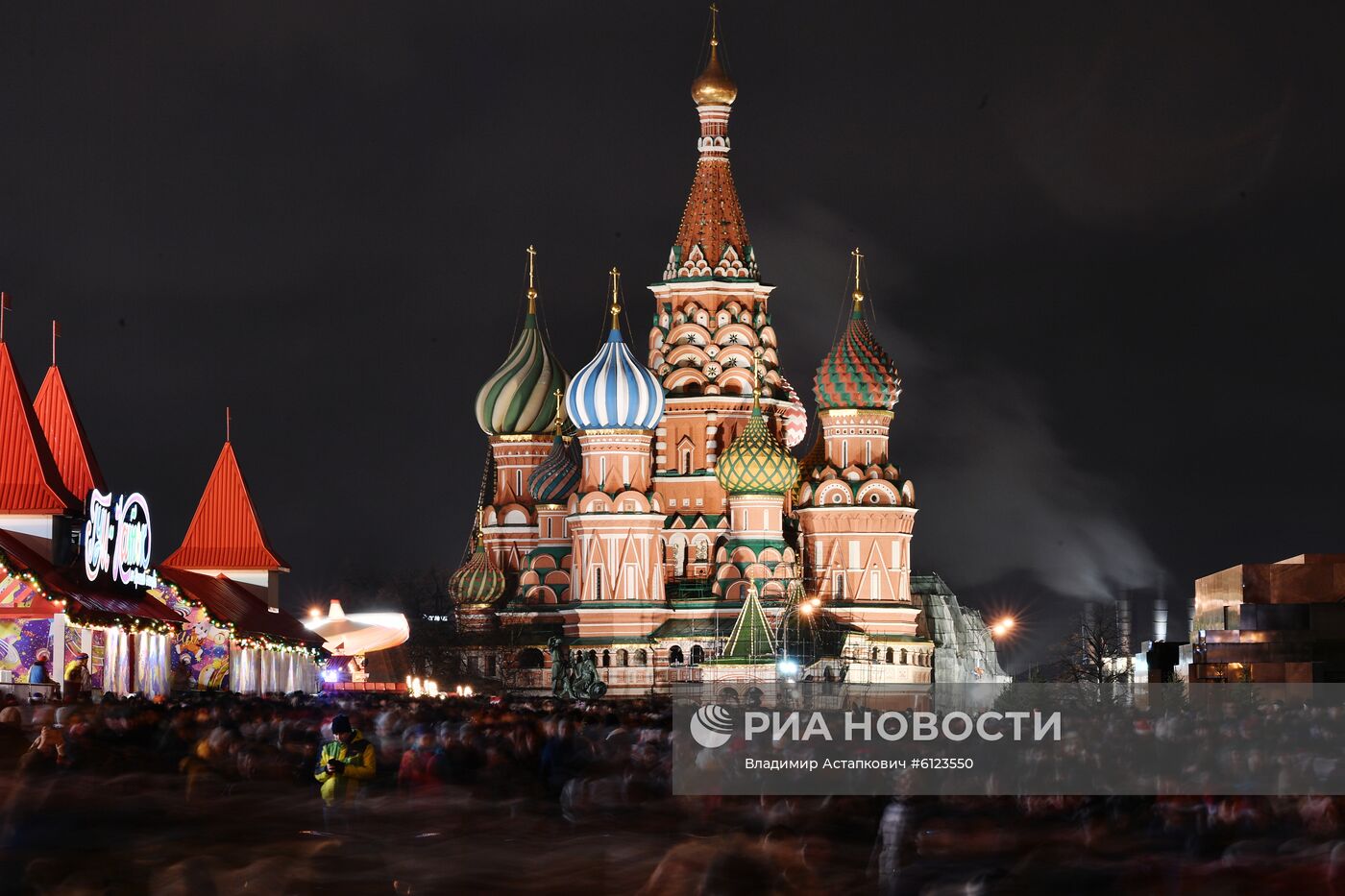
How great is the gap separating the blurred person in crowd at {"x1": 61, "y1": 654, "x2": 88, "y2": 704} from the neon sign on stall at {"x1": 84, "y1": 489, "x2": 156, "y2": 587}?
9.05 feet

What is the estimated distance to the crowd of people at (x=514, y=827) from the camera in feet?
69.3

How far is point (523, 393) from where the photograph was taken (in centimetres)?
10412

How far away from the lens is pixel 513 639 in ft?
318

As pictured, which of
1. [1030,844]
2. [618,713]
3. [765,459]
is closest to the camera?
[1030,844]

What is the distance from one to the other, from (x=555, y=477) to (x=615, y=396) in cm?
873

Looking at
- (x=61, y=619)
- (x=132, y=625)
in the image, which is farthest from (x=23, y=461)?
(x=61, y=619)

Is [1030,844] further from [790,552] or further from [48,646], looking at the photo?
[790,552]

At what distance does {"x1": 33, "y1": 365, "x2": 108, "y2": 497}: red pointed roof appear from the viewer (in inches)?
1833

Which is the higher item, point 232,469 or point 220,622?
point 232,469

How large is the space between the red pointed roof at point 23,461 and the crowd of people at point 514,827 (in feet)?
28.1

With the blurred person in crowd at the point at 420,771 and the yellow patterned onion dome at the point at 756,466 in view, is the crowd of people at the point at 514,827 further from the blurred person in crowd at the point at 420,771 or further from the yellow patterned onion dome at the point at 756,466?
the yellow patterned onion dome at the point at 756,466

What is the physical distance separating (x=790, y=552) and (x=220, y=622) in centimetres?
4839

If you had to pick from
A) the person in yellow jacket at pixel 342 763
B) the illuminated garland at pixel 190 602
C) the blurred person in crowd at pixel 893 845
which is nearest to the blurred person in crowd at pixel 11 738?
the person in yellow jacket at pixel 342 763

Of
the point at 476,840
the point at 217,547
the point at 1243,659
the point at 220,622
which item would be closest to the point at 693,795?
the point at 476,840
